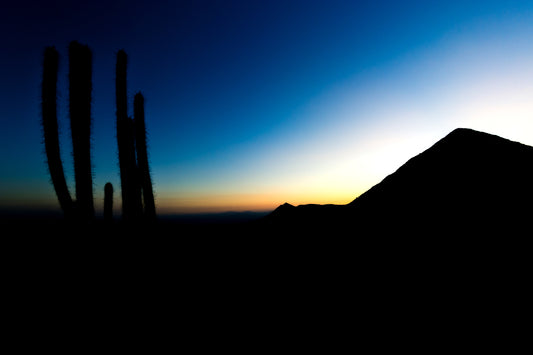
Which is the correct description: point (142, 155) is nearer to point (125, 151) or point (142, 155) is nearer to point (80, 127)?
point (125, 151)

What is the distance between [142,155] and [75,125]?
194cm

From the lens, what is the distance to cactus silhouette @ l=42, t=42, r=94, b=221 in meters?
5.70

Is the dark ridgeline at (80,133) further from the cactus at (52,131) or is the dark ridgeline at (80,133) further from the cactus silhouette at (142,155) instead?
the cactus silhouette at (142,155)

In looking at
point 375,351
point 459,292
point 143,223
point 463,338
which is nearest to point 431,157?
point 459,292

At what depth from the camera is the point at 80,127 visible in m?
5.73

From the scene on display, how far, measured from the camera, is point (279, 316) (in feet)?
10.7

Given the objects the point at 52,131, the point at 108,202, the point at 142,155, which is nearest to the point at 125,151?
the point at 142,155

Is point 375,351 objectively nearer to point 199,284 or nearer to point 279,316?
point 279,316

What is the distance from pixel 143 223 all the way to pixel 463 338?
267 inches

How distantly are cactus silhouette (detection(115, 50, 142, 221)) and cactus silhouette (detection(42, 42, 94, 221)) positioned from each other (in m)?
0.68

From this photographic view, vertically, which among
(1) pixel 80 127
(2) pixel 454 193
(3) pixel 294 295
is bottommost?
(3) pixel 294 295

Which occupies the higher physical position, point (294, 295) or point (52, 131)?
point (52, 131)

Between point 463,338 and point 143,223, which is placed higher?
point 143,223

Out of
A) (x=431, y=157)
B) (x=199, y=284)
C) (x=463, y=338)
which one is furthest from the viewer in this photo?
(x=431, y=157)
